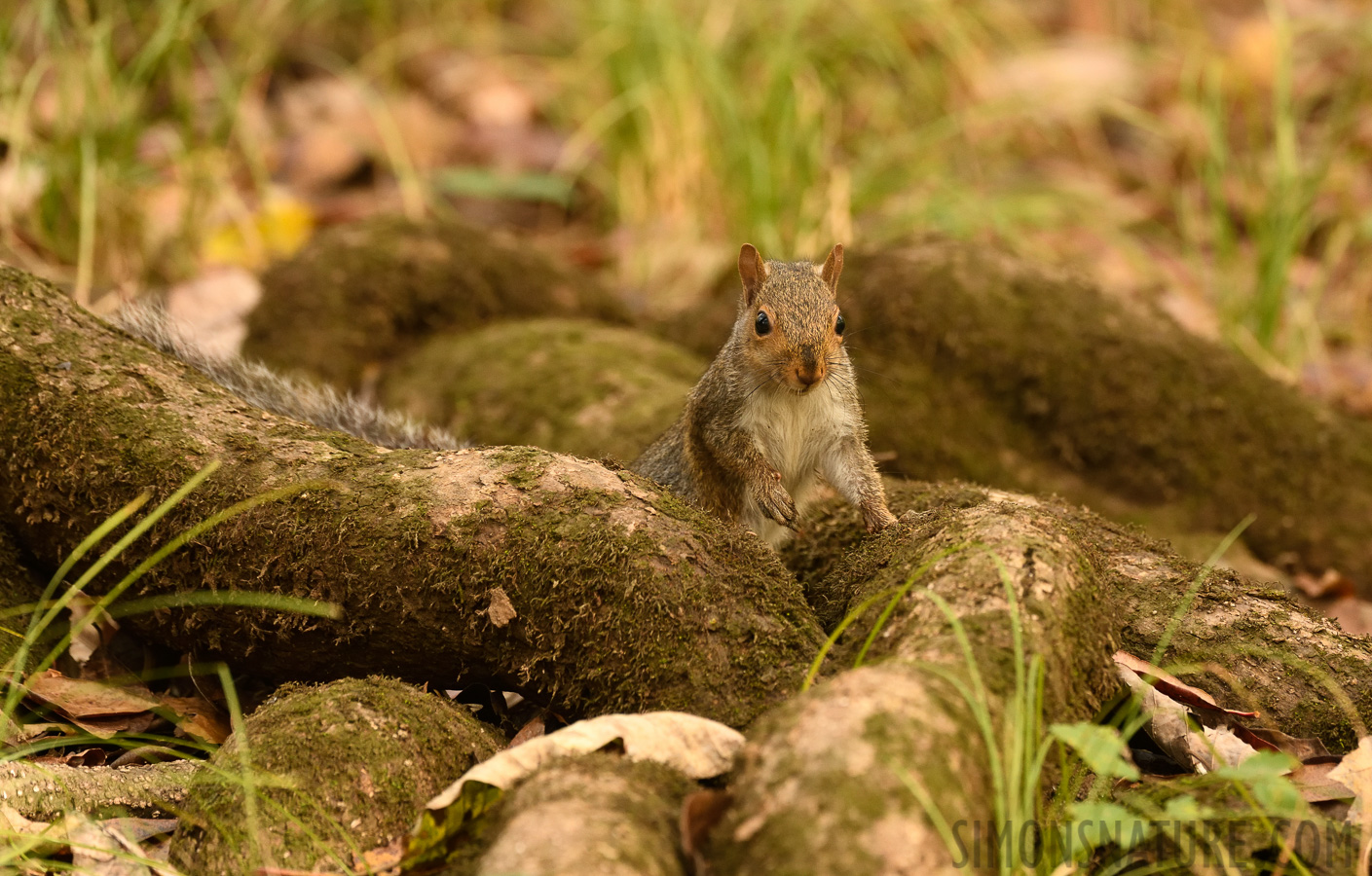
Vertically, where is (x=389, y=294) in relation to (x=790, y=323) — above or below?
below

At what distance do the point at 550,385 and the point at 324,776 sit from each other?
8.15 ft

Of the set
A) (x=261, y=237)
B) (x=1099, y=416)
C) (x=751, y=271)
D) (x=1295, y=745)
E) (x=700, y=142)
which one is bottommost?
(x=1295, y=745)

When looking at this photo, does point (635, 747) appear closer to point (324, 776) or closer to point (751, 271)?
point (324, 776)

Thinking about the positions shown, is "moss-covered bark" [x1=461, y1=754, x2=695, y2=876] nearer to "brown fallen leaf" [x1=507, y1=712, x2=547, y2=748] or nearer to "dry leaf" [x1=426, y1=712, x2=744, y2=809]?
"dry leaf" [x1=426, y1=712, x2=744, y2=809]

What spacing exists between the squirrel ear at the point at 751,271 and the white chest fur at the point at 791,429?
0.28 metres

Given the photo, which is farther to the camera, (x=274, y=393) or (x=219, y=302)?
(x=219, y=302)

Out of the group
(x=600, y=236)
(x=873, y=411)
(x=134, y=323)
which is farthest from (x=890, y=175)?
(x=134, y=323)

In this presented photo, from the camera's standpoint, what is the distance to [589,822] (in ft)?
5.98

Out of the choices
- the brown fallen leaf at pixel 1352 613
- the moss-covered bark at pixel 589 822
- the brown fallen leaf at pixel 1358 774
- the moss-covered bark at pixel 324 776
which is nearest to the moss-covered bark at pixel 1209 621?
the brown fallen leaf at pixel 1358 774

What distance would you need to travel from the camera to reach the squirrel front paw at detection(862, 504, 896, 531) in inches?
119

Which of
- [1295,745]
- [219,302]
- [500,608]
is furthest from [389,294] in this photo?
[1295,745]

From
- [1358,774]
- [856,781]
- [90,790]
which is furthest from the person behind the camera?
[90,790]

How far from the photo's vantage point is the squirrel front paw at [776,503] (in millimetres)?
2982

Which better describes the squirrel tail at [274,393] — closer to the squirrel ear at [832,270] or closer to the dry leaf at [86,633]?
the dry leaf at [86,633]
